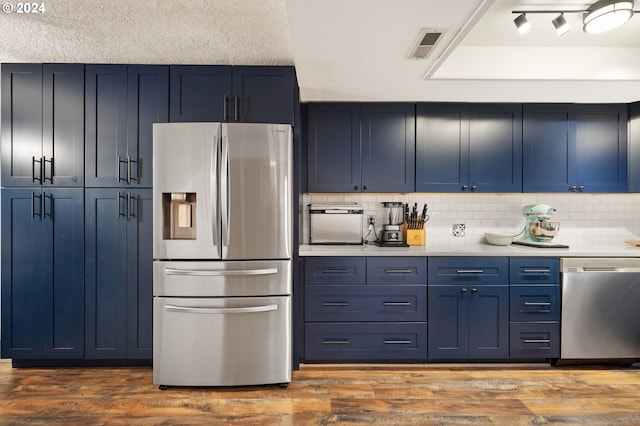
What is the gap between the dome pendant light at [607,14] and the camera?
7.45ft

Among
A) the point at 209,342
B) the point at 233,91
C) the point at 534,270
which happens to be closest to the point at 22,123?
the point at 233,91

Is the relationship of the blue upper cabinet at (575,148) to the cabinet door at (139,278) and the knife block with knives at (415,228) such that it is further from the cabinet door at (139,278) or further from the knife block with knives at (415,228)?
the cabinet door at (139,278)

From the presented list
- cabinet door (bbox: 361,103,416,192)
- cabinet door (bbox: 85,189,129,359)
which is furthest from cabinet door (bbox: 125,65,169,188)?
cabinet door (bbox: 361,103,416,192)

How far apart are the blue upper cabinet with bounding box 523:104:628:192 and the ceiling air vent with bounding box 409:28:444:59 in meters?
1.65

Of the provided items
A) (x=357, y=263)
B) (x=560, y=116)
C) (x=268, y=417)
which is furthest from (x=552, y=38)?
(x=268, y=417)

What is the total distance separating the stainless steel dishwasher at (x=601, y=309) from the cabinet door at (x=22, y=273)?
4097 millimetres

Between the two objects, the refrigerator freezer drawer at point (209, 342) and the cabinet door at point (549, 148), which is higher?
the cabinet door at point (549, 148)

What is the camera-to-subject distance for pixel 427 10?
1.95 m

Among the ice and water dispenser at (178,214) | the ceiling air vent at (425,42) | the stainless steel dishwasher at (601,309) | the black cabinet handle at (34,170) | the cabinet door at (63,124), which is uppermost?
the ceiling air vent at (425,42)

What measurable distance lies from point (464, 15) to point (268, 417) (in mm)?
2498

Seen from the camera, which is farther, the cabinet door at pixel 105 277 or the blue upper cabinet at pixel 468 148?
the blue upper cabinet at pixel 468 148

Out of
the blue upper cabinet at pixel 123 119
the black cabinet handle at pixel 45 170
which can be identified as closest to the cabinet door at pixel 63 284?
the black cabinet handle at pixel 45 170

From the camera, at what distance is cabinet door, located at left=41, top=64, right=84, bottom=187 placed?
3057 mm

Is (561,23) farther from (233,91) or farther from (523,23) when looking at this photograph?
(233,91)
